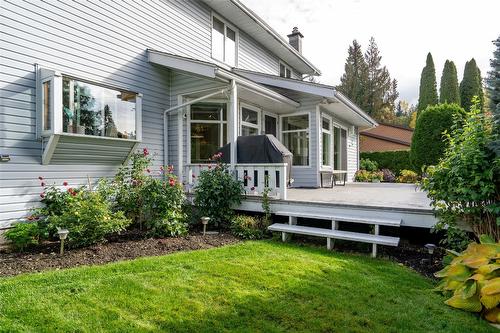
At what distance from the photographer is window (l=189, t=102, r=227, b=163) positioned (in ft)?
25.3

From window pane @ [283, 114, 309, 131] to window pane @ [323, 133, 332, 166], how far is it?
1.08 m

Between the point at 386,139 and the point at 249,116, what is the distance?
55.4 feet

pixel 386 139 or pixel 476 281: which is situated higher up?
pixel 386 139

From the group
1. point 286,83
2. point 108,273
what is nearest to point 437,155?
point 286,83

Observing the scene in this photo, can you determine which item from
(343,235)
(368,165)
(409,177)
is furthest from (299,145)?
(368,165)

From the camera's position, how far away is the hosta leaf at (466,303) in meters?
2.72

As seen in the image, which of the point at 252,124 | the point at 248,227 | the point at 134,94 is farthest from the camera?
the point at 252,124

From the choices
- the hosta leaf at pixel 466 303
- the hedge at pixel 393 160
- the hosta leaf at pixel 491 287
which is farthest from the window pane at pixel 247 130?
the hedge at pixel 393 160

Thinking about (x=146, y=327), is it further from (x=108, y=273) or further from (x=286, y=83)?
(x=286, y=83)

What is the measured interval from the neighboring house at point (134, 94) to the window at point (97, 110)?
0.06 ft

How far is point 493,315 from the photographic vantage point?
103 inches

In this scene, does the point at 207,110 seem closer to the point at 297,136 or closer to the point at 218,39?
the point at 218,39

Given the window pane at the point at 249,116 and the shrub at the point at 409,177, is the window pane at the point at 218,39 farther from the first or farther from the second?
the shrub at the point at 409,177

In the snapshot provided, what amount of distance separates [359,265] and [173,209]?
2.97 meters
